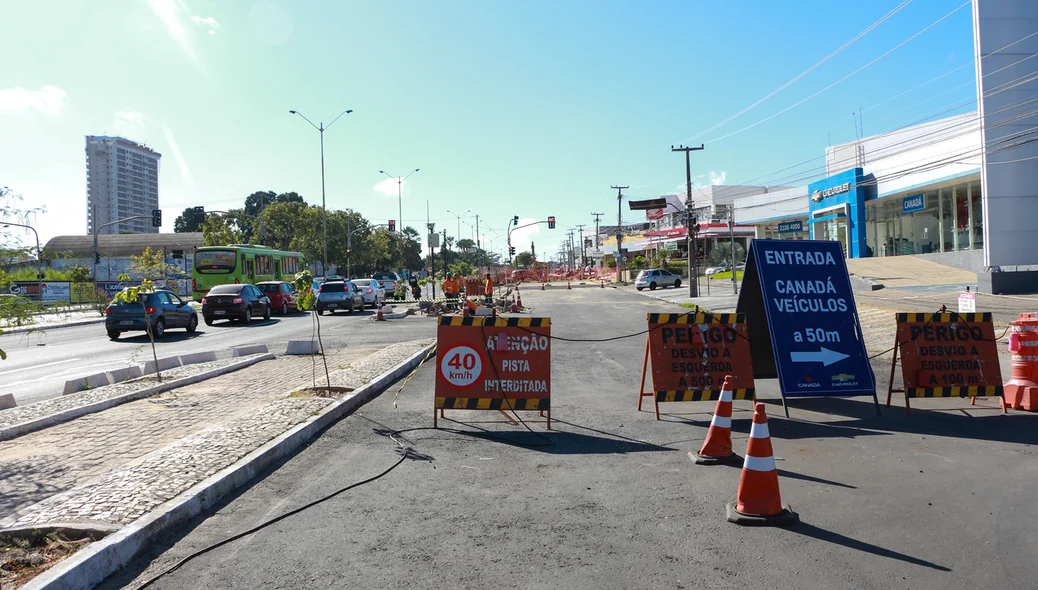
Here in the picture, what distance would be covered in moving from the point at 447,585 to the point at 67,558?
236 centimetres

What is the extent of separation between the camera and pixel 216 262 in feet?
126

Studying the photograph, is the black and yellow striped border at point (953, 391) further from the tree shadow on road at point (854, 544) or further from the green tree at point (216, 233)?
the green tree at point (216, 233)

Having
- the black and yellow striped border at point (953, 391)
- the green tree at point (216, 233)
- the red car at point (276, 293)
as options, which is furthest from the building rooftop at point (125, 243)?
the black and yellow striped border at point (953, 391)

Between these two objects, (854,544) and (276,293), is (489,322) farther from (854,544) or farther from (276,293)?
(276,293)

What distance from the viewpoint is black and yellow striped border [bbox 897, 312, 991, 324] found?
351 inches

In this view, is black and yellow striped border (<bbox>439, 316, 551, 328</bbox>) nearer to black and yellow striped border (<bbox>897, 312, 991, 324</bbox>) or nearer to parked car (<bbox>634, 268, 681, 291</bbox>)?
black and yellow striped border (<bbox>897, 312, 991, 324</bbox>)

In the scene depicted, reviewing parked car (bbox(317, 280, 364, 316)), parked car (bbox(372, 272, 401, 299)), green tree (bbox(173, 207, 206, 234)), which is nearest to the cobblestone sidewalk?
parked car (bbox(317, 280, 364, 316))

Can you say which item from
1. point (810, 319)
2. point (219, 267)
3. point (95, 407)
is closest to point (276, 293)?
point (219, 267)

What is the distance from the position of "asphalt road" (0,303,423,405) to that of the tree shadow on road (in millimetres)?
11403

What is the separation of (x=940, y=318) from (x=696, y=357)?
3225mm

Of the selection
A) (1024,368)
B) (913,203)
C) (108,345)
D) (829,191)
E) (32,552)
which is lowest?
(32,552)

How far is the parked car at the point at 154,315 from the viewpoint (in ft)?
71.8

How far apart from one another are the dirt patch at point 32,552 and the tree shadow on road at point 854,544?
4794 millimetres

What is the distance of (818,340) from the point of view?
912cm
